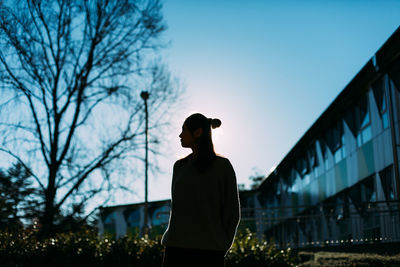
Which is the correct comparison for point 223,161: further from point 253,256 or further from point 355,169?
point 355,169

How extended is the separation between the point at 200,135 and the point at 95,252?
8.09 metres

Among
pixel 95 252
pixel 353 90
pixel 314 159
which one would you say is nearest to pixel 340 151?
pixel 353 90

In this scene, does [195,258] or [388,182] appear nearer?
[195,258]

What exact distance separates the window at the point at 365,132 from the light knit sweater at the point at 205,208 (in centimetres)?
1698

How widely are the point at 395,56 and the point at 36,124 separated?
11.4 metres

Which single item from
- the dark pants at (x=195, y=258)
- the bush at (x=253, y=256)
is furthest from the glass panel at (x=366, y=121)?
the dark pants at (x=195, y=258)

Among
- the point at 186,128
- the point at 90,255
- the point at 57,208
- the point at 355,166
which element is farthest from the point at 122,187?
the point at 186,128

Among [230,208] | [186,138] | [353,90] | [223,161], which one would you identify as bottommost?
[230,208]

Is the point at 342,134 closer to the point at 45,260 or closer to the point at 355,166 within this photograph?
the point at 355,166

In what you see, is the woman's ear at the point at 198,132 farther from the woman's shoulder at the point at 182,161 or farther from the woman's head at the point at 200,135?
the woman's shoulder at the point at 182,161

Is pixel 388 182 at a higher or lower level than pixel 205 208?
higher

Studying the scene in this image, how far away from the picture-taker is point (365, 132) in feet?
67.4

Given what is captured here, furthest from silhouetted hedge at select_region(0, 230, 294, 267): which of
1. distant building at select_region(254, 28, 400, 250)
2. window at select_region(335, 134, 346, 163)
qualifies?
window at select_region(335, 134, 346, 163)

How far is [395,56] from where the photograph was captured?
56.1 ft
